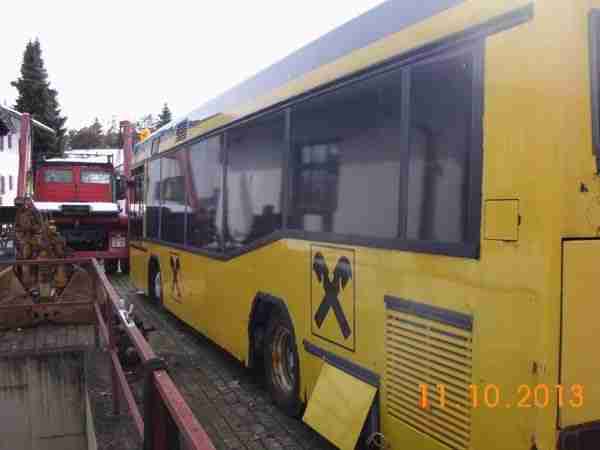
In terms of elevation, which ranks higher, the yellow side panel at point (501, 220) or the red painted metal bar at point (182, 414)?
the yellow side panel at point (501, 220)

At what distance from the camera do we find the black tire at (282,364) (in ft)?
15.7

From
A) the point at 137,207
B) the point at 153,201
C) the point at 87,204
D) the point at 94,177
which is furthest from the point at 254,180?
the point at 94,177

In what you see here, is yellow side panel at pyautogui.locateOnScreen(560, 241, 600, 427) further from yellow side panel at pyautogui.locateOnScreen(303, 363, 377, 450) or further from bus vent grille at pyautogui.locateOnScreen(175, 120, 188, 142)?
bus vent grille at pyautogui.locateOnScreen(175, 120, 188, 142)

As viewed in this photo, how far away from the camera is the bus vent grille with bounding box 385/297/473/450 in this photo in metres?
2.92

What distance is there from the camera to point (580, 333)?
2.54 m

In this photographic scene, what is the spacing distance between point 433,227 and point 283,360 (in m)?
2.52

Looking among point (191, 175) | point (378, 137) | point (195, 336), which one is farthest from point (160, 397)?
point (195, 336)

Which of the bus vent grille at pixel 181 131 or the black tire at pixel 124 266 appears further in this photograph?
the black tire at pixel 124 266

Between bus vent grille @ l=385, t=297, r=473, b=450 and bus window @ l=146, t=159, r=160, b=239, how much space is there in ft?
21.0

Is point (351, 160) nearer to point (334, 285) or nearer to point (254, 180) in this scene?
point (334, 285)

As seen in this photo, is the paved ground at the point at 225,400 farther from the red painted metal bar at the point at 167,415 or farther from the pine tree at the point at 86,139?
the pine tree at the point at 86,139
